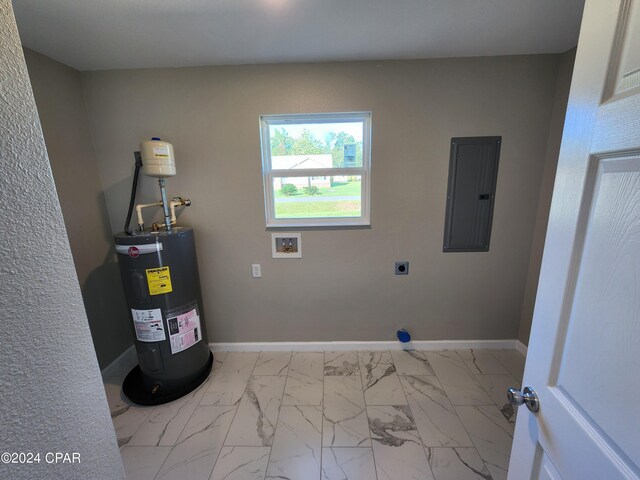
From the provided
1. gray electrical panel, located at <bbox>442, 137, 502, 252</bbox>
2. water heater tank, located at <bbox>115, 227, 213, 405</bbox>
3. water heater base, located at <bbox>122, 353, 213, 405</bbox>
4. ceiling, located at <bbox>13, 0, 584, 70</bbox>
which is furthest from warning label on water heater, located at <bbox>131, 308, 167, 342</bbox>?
gray electrical panel, located at <bbox>442, 137, 502, 252</bbox>

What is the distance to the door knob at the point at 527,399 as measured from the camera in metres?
0.65

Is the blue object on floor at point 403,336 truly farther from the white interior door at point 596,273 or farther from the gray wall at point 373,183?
the white interior door at point 596,273

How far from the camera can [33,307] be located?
466 mm

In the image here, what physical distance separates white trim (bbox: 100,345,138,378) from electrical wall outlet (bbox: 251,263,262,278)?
4.29ft

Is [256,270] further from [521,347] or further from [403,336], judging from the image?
[521,347]

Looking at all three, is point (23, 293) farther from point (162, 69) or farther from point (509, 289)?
point (509, 289)

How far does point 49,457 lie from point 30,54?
2.25 meters

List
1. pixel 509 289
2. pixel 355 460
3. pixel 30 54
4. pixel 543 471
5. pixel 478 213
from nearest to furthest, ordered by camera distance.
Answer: pixel 543 471
pixel 355 460
pixel 30 54
pixel 478 213
pixel 509 289

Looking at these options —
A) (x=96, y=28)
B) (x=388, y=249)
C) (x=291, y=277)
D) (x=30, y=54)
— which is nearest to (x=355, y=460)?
(x=291, y=277)

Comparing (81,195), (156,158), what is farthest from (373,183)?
(81,195)

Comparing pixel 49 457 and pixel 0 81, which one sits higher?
pixel 0 81

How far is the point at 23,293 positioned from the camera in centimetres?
45

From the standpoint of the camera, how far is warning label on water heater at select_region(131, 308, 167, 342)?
1609 mm

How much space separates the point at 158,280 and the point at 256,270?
2.29 feet
